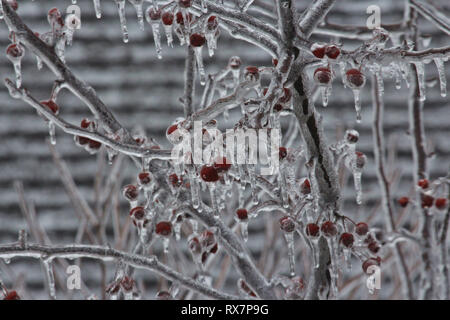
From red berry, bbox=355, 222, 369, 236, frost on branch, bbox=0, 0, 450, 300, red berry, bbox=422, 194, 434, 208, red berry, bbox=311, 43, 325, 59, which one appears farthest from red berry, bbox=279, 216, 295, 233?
red berry, bbox=422, 194, 434, 208

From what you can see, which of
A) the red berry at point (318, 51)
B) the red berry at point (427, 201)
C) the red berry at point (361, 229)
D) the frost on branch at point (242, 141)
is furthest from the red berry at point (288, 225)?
the red berry at point (427, 201)

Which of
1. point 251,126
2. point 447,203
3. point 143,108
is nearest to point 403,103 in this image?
point 143,108

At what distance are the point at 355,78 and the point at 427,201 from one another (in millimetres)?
458

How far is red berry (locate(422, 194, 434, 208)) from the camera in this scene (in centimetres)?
89

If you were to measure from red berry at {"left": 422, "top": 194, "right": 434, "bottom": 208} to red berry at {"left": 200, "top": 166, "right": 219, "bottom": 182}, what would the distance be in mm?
537

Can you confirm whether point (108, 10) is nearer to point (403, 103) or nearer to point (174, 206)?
point (403, 103)

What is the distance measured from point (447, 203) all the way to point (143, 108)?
5.03 feet

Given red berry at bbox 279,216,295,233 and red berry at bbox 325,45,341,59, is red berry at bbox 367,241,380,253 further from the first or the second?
red berry at bbox 325,45,341,59

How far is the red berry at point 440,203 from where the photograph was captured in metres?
0.88

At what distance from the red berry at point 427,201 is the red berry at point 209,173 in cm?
54

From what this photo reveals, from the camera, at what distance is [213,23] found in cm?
59

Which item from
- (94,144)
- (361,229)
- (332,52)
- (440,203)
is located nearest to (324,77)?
(332,52)

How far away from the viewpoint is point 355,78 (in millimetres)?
550

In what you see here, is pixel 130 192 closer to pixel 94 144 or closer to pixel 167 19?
pixel 94 144
